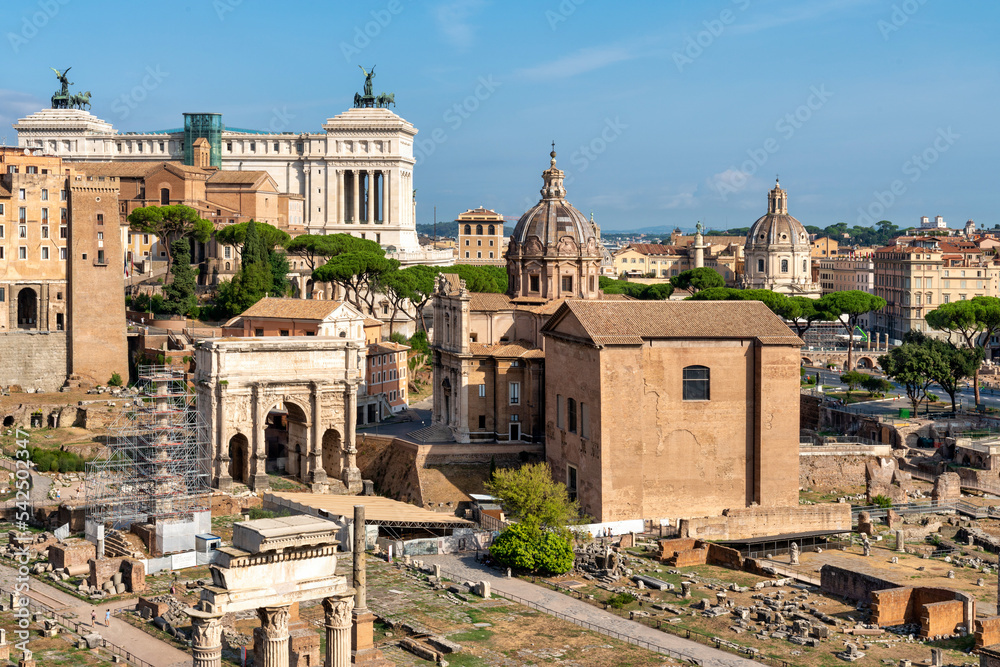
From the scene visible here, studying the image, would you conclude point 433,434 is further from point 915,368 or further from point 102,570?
point 915,368

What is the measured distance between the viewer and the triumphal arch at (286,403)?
5956 cm

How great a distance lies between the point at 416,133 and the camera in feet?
390

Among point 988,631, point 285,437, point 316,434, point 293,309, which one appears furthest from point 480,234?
point 988,631

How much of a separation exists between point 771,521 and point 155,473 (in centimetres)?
2428

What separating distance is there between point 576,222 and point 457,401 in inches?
446

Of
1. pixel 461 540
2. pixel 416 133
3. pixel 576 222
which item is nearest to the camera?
pixel 461 540

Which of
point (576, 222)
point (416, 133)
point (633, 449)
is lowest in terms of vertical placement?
point (633, 449)

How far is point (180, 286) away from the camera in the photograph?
80.5 m

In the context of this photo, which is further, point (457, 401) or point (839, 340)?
point (839, 340)

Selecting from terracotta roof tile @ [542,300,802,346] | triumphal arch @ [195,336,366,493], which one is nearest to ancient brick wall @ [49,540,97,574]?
triumphal arch @ [195,336,366,493]

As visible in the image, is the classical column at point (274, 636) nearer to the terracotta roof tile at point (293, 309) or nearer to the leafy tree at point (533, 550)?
the leafy tree at point (533, 550)

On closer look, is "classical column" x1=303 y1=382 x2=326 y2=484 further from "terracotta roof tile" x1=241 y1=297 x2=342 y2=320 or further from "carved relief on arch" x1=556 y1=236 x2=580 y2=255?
"carved relief on arch" x1=556 y1=236 x2=580 y2=255

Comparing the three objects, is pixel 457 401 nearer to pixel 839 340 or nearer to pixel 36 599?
pixel 36 599

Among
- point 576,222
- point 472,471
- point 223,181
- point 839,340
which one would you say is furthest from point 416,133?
point 472,471
